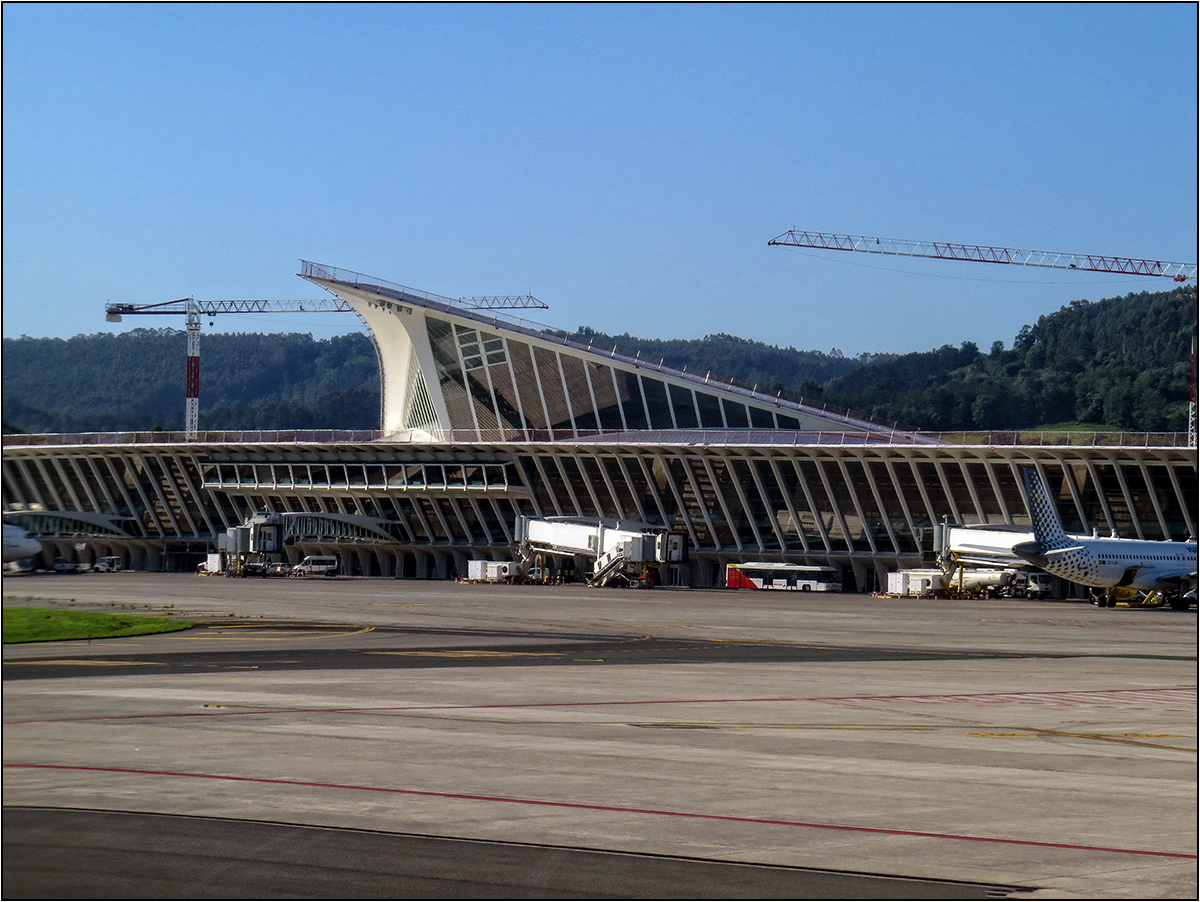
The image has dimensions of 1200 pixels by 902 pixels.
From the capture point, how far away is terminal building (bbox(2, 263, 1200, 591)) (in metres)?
92.9

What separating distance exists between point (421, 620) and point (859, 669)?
78.3 ft

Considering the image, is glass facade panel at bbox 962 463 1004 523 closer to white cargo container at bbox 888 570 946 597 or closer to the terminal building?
the terminal building

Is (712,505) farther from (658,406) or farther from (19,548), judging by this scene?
(19,548)

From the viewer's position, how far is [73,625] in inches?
1762

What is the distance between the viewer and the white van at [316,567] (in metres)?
113

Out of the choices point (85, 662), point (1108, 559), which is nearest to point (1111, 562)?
point (1108, 559)

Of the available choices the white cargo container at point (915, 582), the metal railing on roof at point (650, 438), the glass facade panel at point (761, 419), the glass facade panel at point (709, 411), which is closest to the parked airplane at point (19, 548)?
the metal railing on roof at point (650, 438)

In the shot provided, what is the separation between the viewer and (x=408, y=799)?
15.7 m

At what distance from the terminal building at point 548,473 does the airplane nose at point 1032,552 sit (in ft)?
56.4

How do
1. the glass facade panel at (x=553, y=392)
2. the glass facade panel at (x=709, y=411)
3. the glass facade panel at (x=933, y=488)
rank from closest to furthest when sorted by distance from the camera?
the glass facade panel at (x=933, y=488)
the glass facade panel at (x=709, y=411)
the glass facade panel at (x=553, y=392)

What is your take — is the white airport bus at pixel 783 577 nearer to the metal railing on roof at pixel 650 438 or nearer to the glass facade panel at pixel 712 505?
the glass facade panel at pixel 712 505

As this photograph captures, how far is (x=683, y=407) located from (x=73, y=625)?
7143 centimetres

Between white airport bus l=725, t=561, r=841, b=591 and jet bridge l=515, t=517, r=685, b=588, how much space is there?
6.80 m

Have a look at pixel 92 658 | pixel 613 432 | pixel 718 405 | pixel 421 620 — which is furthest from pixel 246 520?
pixel 92 658
